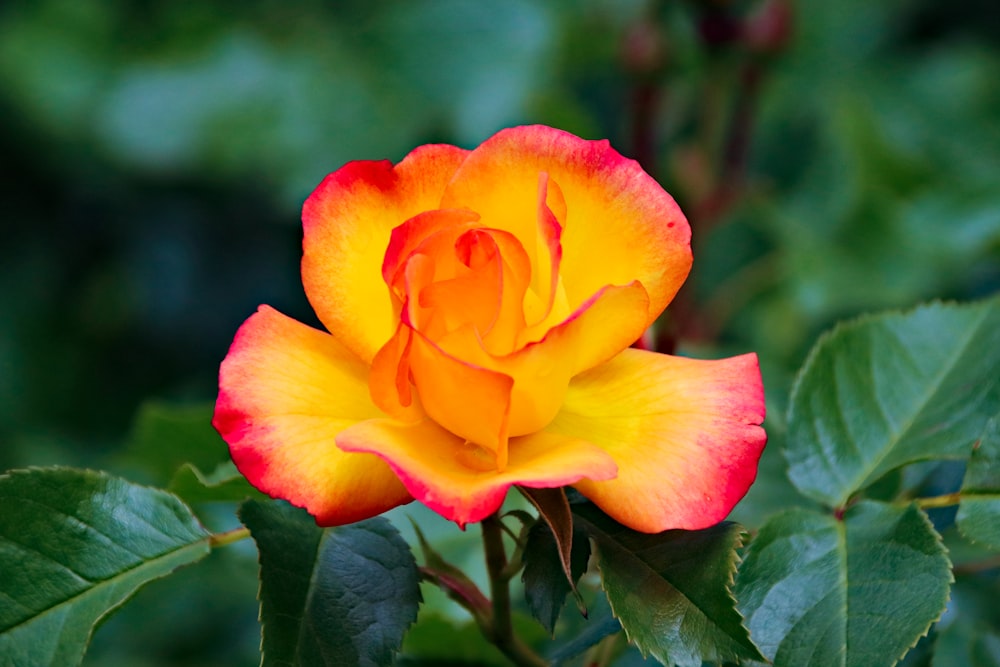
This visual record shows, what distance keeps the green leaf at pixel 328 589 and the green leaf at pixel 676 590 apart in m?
0.11

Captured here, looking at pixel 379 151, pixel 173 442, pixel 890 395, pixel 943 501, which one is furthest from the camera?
pixel 379 151

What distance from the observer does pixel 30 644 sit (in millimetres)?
525

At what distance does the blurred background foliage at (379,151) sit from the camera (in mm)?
1409

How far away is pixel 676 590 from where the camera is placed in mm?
512

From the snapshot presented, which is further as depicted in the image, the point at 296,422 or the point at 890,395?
the point at 890,395

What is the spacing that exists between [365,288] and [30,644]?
0.81 feet

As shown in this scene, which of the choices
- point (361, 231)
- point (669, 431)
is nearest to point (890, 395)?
point (669, 431)

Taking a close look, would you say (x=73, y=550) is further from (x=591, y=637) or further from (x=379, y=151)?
(x=379, y=151)

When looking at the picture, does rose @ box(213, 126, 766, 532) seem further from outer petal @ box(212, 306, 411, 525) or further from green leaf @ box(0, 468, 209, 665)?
green leaf @ box(0, 468, 209, 665)

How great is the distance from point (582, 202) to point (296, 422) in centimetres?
19

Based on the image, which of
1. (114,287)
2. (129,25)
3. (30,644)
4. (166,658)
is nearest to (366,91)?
(129,25)

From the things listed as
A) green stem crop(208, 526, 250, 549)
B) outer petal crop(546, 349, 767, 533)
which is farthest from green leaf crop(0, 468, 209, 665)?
outer petal crop(546, 349, 767, 533)

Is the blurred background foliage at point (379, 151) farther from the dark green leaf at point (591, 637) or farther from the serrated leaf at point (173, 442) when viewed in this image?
the dark green leaf at point (591, 637)

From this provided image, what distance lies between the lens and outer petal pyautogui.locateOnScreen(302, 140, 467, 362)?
1.77 ft
